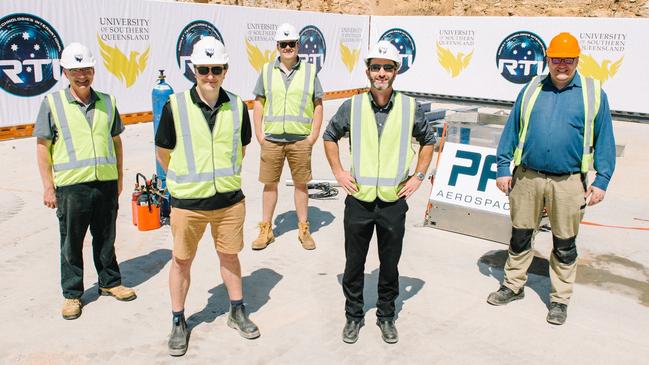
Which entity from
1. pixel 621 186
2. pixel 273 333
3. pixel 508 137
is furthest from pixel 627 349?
pixel 621 186

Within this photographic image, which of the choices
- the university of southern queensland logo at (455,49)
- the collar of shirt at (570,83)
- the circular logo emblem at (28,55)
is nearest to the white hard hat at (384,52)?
the collar of shirt at (570,83)

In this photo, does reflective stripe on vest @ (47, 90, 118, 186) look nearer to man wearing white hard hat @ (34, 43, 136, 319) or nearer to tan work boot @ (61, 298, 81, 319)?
man wearing white hard hat @ (34, 43, 136, 319)

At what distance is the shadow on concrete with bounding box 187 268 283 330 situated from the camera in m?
4.91

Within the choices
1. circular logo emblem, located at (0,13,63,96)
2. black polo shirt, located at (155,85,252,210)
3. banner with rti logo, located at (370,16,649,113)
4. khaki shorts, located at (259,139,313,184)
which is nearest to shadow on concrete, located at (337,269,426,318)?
khaki shorts, located at (259,139,313,184)

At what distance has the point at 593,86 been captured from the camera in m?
4.73

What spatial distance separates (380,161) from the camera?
4.32m

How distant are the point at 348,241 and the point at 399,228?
40 cm

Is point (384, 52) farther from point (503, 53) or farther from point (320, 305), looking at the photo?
point (503, 53)

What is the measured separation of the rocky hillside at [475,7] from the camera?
2848 cm

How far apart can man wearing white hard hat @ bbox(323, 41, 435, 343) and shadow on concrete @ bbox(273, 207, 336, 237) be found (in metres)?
2.67

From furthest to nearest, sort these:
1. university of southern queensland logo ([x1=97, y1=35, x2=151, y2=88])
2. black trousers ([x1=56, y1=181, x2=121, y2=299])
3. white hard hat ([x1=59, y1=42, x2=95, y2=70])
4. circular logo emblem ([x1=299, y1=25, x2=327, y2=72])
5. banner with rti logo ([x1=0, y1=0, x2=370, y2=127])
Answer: circular logo emblem ([x1=299, y1=25, x2=327, y2=72]) < university of southern queensland logo ([x1=97, y1=35, x2=151, y2=88]) < banner with rti logo ([x1=0, y1=0, x2=370, y2=127]) < black trousers ([x1=56, y1=181, x2=121, y2=299]) < white hard hat ([x1=59, y1=42, x2=95, y2=70])

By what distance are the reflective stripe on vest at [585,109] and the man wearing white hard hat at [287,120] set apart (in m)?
2.32

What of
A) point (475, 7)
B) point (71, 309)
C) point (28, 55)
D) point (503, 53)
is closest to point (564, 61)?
point (71, 309)

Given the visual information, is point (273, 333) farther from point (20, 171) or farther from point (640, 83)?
point (640, 83)
